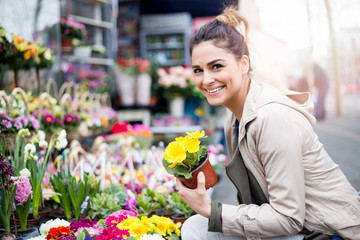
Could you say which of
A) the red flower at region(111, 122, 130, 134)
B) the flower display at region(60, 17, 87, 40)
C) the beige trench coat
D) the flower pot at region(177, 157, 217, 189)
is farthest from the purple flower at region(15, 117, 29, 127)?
the flower display at region(60, 17, 87, 40)

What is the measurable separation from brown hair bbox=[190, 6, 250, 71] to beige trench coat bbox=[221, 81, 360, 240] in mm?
289

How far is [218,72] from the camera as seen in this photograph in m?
1.96

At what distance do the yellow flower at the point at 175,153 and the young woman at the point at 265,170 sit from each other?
12 cm

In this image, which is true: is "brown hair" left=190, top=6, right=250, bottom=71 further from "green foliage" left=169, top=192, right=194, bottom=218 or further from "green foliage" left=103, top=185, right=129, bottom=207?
"green foliage" left=103, top=185, right=129, bottom=207

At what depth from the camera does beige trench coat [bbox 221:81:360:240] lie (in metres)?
1.60

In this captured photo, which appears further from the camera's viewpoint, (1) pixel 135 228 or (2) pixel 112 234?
(1) pixel 135 228

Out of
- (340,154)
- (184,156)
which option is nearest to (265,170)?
(184,156)

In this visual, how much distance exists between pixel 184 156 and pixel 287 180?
459 millimetres

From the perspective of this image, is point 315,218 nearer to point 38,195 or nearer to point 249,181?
point 249,181

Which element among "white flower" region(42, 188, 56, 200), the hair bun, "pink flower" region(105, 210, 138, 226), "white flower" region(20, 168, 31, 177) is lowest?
"pink flower" region(105, 210, 138, 226)

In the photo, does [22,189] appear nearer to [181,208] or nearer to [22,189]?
[22,189]

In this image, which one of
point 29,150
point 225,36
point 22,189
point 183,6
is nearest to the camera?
point 225,36

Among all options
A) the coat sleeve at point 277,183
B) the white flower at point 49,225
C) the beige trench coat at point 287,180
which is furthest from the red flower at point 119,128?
the coat sleeve at point 277,183

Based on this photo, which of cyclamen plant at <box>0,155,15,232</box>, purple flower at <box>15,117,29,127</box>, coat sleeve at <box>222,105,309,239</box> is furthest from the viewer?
purple flower at <box>15,117,29,127</box>
